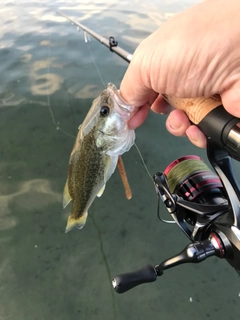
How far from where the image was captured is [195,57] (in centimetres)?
100

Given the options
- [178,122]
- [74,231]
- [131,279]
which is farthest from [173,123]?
[74,231]

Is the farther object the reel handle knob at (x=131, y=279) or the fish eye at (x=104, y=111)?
the fish eye at (x=104, y=111)

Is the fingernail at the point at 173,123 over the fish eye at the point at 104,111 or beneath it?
beneath

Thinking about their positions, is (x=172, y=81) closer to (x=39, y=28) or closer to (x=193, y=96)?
(x=193, y=96)

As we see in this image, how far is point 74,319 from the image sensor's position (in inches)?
77.2

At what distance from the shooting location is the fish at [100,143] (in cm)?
139

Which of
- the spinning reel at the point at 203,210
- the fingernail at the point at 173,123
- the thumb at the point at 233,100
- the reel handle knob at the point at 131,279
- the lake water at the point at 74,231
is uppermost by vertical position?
the thumb at the point at 233,100

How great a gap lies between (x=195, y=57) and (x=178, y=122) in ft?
1.78

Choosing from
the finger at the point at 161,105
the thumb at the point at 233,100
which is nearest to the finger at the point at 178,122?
the finger at the point at 161,105

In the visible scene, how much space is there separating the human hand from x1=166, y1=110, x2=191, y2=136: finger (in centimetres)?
28

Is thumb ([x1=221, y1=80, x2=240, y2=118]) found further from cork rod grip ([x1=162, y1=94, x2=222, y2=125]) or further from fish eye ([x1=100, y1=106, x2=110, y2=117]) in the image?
fish eye ([x1=100, y1=106, x2=110, y2=117])

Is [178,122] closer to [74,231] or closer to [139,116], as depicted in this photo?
[139,116]

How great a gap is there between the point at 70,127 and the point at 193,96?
2.13 meters

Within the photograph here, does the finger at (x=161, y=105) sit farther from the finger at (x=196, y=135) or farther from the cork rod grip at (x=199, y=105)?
the cork rod grip at (x=199, y=105)
